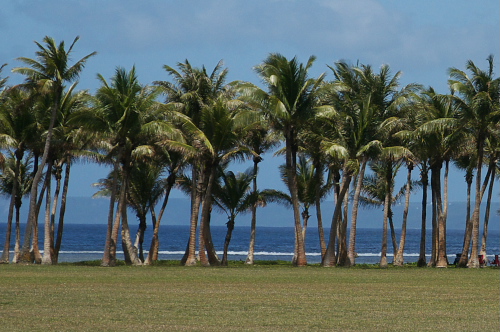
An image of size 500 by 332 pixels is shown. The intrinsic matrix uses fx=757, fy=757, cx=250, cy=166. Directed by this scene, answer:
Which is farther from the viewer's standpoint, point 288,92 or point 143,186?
point 143,186

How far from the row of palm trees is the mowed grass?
1020cm

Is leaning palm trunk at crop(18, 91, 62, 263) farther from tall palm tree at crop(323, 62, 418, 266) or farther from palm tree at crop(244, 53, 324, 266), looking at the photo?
tall palm tree at crop(323, 62, 418, 266)

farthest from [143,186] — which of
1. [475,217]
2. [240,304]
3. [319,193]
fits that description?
[240,304]

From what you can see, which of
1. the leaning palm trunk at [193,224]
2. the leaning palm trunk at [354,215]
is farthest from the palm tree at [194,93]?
the leaning palm trunk at [354,215]

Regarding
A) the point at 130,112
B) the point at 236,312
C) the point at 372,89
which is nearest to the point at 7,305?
the point at 236,312

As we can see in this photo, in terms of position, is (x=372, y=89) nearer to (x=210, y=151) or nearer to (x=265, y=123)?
(x=265, y=123)

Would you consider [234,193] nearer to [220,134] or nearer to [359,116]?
[220,134]

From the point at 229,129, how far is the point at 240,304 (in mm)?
18971

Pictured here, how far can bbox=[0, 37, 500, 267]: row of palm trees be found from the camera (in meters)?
33.2

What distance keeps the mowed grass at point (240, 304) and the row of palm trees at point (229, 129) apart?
33.5 feet

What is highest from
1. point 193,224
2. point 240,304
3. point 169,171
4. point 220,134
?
point 220,134

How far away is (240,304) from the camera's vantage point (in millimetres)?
15914

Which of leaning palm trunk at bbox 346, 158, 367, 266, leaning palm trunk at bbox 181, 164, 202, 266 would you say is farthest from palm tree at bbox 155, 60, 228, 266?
leaning palm trunk at bbox 346, 158, 367, 266

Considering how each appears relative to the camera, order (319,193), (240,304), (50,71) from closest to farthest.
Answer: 1. (240,304)
2. (50,71)
3. (319,193)
